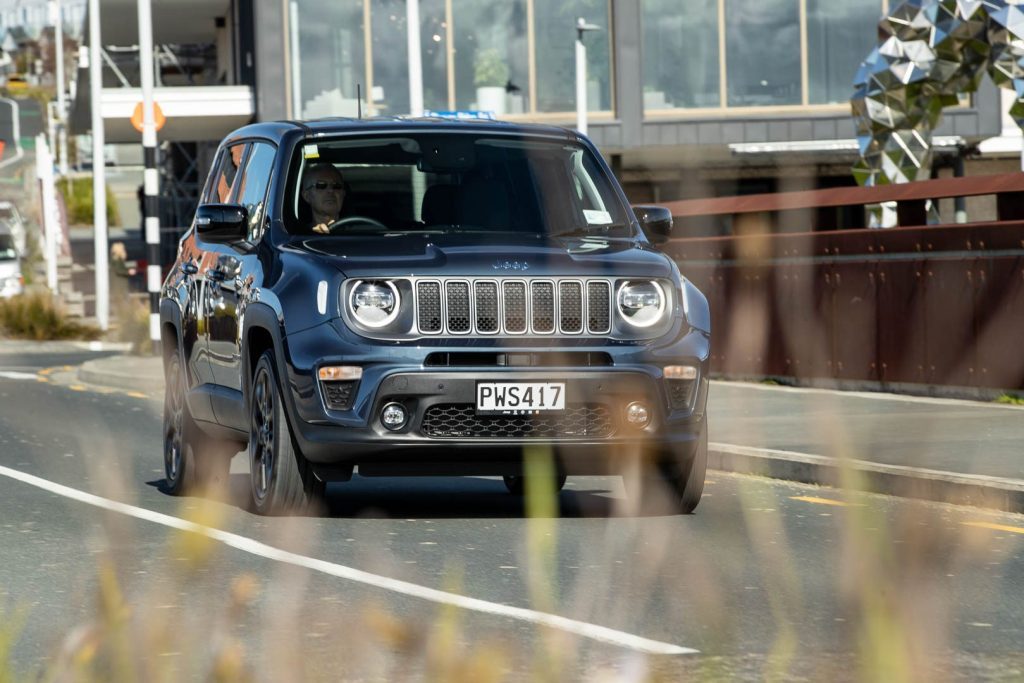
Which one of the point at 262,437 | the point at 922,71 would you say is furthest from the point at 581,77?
the point at 262,437

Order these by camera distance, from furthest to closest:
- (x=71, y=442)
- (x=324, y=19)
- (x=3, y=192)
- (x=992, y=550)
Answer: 1. (x=3, y=192)
2. (x=324, y=19)
3. (x=71, y=442)
4. (x=992, y=550)

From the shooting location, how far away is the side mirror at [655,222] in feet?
33.3

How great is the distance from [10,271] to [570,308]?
38.2 metres

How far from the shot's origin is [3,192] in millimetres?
76438

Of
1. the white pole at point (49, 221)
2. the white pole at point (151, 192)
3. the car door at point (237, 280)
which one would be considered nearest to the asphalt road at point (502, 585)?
the car door at point (237, 280)

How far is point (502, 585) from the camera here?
749cm

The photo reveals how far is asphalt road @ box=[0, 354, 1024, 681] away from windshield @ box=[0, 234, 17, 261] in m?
35.3

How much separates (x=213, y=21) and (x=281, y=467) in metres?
43.0

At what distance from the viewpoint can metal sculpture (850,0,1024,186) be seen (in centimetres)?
2183

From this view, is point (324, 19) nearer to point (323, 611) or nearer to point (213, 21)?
point (213, 21)

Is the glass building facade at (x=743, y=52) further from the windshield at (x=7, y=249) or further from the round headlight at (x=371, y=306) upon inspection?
the round headlight at (x=371, y=306)

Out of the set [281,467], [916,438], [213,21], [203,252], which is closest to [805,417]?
[916,438]

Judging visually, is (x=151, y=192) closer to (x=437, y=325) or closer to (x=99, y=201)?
(x=99, y=201)

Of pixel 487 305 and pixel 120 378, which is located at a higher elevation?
pixel 487 305
